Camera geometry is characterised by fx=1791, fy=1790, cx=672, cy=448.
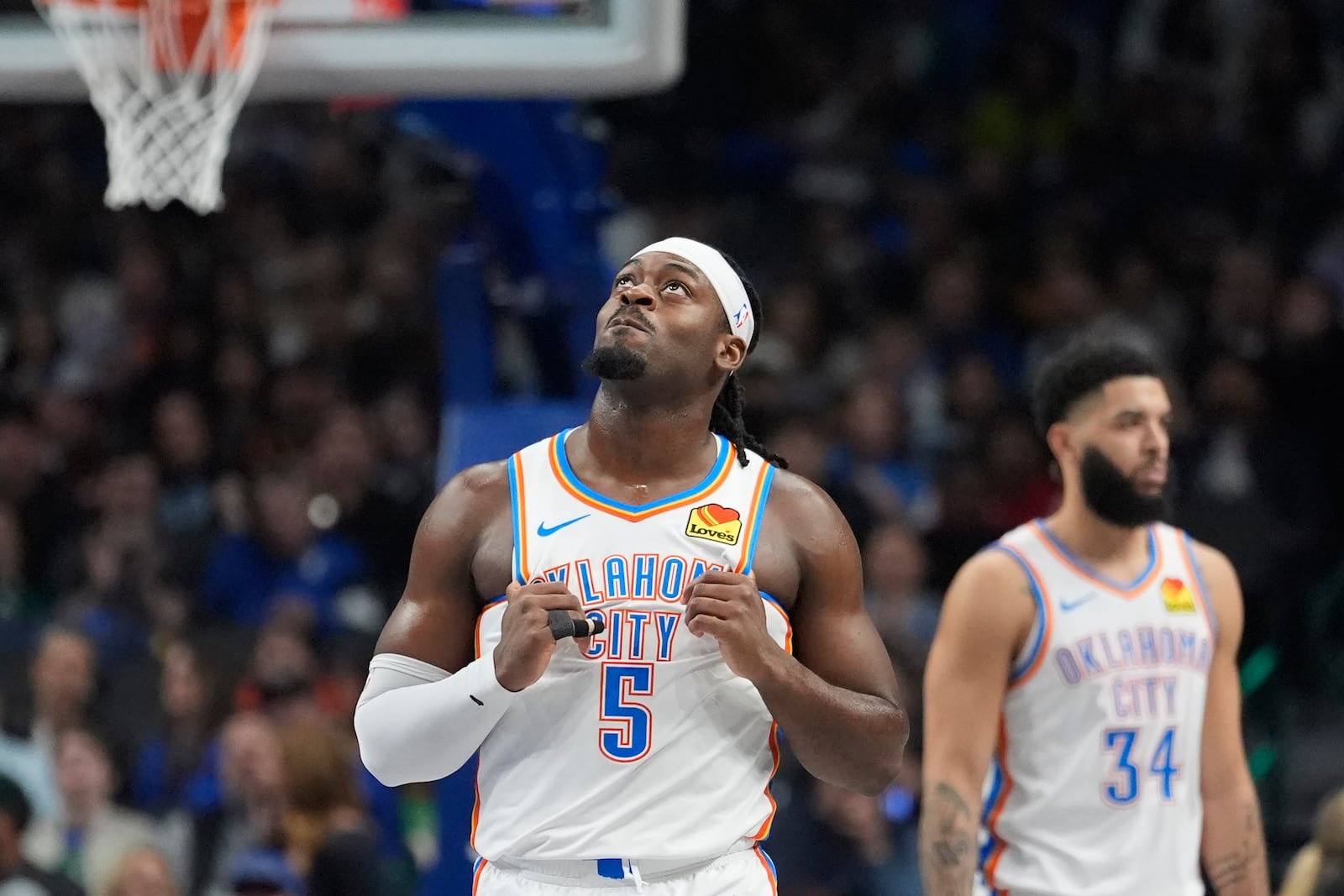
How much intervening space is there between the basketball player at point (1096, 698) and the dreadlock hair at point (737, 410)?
843 millimetres

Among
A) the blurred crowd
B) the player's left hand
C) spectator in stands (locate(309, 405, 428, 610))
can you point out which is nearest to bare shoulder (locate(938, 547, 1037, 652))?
the player's left hand

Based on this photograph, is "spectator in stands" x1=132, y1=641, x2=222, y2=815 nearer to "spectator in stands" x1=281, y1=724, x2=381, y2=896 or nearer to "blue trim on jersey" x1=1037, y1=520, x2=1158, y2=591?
"spectator in stands" x1=281, y1=724, x2=381, y2=896

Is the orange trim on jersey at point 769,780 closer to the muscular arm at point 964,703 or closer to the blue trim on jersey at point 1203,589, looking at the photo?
the muscular arm at point 964,703

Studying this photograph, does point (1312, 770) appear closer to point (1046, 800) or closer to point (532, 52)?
point (1046, 800)

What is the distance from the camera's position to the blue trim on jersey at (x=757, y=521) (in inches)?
143

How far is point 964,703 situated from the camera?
4.55 m

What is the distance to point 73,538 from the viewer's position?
9.11 meters

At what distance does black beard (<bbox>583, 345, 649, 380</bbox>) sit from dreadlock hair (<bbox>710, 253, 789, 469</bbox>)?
16.6 inches

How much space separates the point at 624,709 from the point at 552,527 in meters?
0.40

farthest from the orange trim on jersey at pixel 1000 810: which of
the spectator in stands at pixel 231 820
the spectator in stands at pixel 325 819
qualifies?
the spectator in stands at pixel 231 820

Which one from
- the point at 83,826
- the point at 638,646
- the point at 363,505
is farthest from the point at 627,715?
the point at 363,505

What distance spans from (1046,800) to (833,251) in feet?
20.9

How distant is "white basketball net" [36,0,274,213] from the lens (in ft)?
17.3

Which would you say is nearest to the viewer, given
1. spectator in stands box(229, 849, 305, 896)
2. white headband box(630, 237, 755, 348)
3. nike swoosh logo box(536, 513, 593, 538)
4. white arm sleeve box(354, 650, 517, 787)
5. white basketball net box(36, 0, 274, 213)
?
white arm sleeve box(354, 650, 517, 787)
